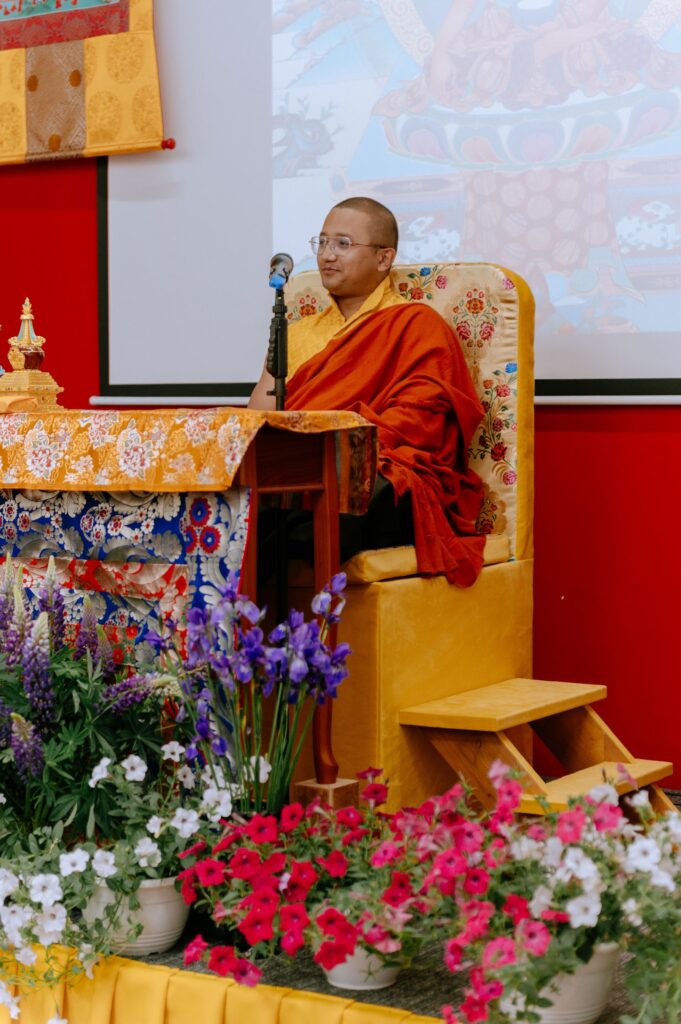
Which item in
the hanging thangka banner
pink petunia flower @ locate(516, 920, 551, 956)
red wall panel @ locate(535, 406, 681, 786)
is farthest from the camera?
the hanging thangka banner

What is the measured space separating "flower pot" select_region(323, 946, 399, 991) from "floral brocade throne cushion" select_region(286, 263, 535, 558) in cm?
149

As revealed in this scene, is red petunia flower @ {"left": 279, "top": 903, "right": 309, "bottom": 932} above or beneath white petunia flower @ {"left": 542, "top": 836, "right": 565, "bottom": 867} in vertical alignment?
beneath

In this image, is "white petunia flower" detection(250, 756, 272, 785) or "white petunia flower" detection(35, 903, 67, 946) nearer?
"white petunia flower" detection(35, 903, 67, 946)

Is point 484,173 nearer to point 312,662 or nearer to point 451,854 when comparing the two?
point 312,662

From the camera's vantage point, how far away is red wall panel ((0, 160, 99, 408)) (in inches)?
175

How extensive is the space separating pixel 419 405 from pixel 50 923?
1490 millimetres

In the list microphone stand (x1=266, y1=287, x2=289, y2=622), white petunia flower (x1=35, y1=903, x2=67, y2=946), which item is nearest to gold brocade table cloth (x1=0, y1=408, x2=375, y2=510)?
microphone stand (x1=266, y1=287, x2=289, y2=622)

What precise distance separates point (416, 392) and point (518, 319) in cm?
37

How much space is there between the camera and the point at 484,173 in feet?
12.1

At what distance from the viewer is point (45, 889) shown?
6.32 feet

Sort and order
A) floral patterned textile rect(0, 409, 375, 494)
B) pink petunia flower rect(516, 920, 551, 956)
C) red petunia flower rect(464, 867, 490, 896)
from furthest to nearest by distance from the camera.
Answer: floral patterned textile rect(0, 409, 375, 494)
red petunia flower rect(464, 867, 490, 896)
pink petunia flower rect(516, 920, 551, 956)

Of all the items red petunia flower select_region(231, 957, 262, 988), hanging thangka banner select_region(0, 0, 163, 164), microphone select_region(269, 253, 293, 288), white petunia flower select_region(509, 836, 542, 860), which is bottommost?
red petunia flower select_region(231, 957, 262, 988)

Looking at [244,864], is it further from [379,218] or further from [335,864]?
[379,218]

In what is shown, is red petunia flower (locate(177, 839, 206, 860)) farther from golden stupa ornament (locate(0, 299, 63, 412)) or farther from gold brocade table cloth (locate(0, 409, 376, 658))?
golden stupa ornament (locate(0, 299, 63, 412))
